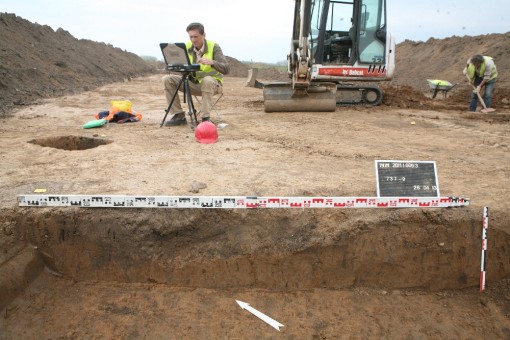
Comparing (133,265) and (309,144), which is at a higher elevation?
(309,144)

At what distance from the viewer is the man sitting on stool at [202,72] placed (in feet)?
19.2

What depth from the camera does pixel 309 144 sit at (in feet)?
17.9

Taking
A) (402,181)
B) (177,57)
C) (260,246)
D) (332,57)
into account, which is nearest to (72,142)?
(177,57)

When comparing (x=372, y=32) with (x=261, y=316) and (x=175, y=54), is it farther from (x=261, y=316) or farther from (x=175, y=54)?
(x=261, y=316)

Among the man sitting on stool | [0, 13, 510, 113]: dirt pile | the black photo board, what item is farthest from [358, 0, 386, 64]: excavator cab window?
the black photo board

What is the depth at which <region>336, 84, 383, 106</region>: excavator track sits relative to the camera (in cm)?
904

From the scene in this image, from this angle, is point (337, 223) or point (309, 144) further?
point (309, 144)

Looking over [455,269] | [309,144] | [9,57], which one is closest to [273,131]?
[309,144]

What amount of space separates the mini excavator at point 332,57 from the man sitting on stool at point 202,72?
1.95 m

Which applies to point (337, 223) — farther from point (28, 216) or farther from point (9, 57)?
point (9, 57)

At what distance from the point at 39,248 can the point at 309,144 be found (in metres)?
3.56

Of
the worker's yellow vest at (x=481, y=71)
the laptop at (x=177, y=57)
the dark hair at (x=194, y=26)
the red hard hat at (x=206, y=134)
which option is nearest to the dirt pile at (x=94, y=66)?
the worker's yellow vest at (x=481, y=71)

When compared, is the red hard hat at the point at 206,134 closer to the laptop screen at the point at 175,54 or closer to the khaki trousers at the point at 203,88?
the khaki trousers at the point at 203,88

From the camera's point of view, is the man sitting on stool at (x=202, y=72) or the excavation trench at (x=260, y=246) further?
the man sitting on stool at (x=202, y=72)
